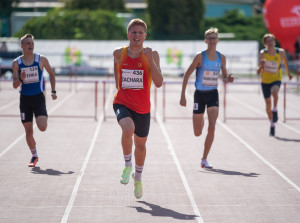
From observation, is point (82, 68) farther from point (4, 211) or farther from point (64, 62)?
point (4, 211)

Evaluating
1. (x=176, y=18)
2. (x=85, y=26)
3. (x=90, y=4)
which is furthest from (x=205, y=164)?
(x=90, y=4)

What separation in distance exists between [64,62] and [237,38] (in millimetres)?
18132

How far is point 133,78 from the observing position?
7117 mm

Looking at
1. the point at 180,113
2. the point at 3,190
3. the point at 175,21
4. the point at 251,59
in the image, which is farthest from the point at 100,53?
the point at 3,190

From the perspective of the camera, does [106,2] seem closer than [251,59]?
No

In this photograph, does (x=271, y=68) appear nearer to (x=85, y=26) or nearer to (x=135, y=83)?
(x=135, y=83)

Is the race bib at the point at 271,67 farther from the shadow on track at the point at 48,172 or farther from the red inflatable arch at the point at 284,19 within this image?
the red inflatable arch at the point at 284,19

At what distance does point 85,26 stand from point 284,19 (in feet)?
70.9

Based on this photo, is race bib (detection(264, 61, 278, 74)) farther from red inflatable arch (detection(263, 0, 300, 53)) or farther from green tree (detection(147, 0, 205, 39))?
green tree (detection(147, 0, 205, 39))

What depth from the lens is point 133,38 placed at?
273 inches

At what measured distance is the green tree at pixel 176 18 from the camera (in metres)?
50.3

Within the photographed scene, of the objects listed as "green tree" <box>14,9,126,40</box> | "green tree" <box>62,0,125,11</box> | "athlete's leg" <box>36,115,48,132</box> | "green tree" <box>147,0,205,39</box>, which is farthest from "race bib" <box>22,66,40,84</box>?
"green tree" <box>62,0,125,11</box>

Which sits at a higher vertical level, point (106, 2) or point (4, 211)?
point (106, 2)

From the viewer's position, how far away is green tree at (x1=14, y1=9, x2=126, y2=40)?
4803 centimetres
